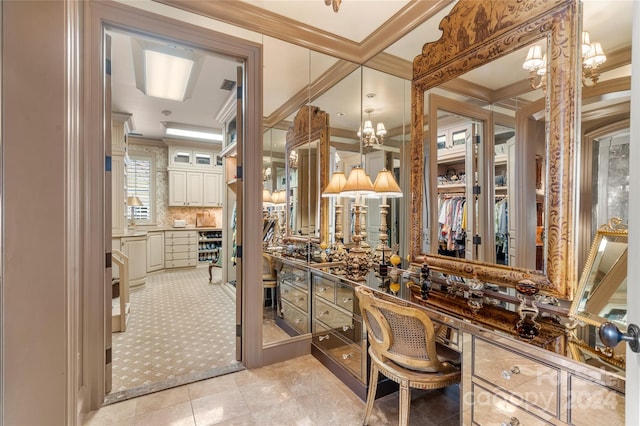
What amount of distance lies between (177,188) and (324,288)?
5820 mm

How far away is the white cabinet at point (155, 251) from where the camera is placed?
246 inches

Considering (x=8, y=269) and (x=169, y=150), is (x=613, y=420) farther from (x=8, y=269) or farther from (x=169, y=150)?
(x=169, y=150)

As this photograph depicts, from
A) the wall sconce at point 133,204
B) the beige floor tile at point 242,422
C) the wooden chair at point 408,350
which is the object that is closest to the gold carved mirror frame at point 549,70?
the wooden chair at point 408,350

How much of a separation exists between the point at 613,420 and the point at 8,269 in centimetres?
216

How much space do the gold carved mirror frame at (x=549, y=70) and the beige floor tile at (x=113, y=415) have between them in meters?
2.38

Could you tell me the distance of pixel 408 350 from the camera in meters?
1.54

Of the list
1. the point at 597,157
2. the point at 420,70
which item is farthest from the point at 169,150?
the point at 597,157

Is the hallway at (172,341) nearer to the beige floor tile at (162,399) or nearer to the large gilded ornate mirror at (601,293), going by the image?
the beige floor tile at (162,399)

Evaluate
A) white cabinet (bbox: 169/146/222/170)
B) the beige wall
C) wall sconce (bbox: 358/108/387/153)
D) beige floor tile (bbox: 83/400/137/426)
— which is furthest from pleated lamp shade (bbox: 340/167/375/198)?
white cabinet (bbox: 169/146/222/170)

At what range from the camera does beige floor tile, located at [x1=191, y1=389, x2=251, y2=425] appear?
6.06 ft

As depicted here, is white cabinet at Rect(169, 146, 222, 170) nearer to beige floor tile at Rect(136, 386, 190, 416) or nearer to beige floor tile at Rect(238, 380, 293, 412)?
beige floor tile at Rect(136, 386, 190, 416)

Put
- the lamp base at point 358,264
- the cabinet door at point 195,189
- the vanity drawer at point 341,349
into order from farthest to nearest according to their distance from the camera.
Result: the cabinet door at point 195,189 → the lamp base at point 358,264 → the vanity drawer at point 341,349

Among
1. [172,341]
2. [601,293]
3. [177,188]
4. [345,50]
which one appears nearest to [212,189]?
[177,188]

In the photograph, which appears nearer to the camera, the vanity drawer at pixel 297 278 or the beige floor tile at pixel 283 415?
the beige floor tile at pixel 283 415
